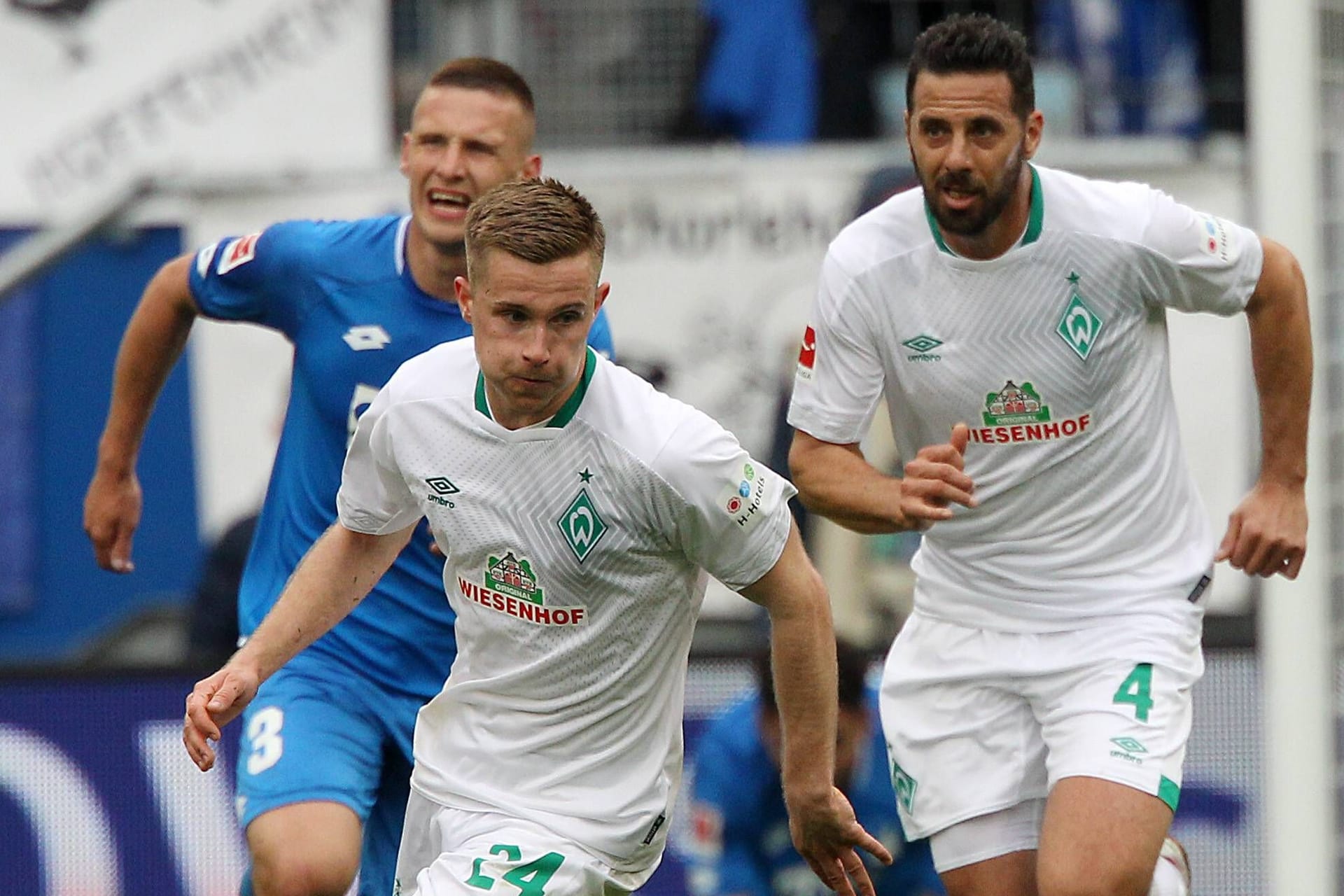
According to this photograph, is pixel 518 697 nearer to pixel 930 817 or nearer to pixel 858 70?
pixel 930 817

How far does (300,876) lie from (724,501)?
1.32 metres

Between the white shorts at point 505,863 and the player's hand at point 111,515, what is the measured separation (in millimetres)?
1607

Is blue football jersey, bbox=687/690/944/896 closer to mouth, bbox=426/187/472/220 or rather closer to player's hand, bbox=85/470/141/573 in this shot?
player's hand, bbox=85/470/141/573

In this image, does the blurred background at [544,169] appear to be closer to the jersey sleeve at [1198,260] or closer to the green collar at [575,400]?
the jersey sleeve at [1198,260]

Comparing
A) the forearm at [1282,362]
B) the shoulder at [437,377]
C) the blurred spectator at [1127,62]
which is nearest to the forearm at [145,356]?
the shoulder at [437,377]

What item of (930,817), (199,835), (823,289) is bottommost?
(199,835)

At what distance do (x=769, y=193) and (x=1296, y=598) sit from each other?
4.14 m

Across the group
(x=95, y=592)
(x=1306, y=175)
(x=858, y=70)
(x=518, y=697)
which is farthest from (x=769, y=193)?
(x=518, y=697)

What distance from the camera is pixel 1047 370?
16.7 ft

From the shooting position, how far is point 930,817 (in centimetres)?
525

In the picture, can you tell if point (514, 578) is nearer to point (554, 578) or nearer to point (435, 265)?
point (554, 578)

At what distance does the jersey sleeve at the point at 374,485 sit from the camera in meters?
4.67

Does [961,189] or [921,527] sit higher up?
[961,189]

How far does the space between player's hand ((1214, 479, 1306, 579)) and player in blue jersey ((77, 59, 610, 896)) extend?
1.50m
